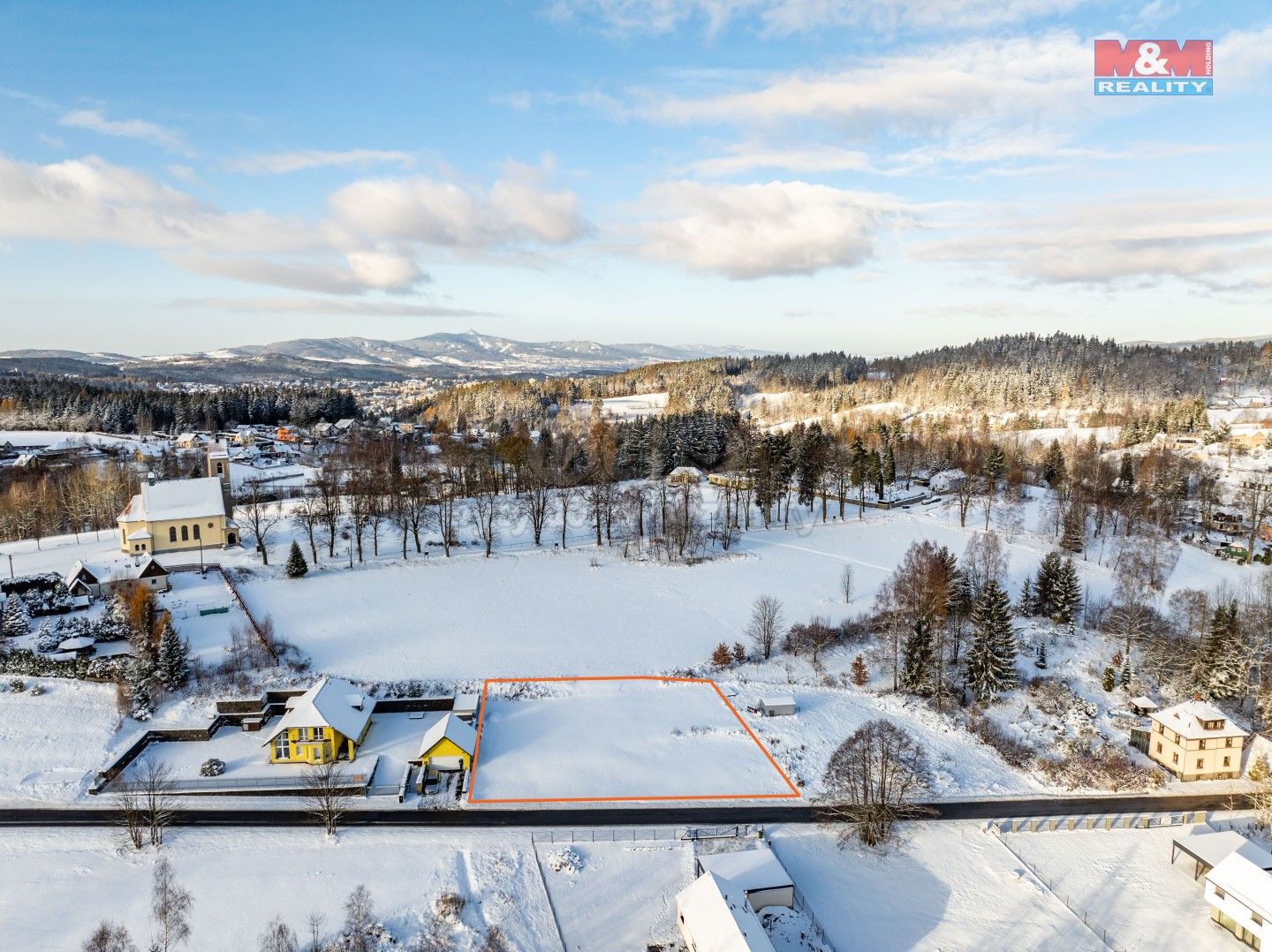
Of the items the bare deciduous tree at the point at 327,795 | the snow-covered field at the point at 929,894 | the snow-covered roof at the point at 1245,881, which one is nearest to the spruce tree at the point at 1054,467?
the snow-covered roof at the point at 1245,881

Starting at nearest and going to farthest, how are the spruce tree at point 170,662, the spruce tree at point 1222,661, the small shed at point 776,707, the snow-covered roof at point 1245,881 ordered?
1. the snow-covered roof at point 1245,881
2. the spruce tree at point 170,662
3. the small shed at point 776,707
4. the spruce tree at point 1222,661

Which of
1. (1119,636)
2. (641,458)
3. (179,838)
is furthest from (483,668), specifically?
(641,458)

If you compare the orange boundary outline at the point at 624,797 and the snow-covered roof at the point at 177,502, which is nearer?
the orange boundary outline at the point at 624,797

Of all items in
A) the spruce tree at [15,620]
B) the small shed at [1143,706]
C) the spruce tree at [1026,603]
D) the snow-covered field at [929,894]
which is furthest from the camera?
the spruce tree at [1026,603]

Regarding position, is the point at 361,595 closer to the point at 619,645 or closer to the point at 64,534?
the point at 619,645

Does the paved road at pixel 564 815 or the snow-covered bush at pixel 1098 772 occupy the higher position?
the paved road at pixel 564 815

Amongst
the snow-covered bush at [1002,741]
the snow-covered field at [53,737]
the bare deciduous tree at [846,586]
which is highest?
the bare deciduous tree at [846,586]

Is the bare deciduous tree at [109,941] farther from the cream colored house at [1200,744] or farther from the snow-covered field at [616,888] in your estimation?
the cream colored house at [1200,744]
